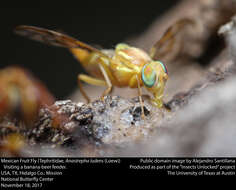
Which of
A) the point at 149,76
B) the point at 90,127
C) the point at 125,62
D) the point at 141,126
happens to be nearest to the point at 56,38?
the point at 125,62

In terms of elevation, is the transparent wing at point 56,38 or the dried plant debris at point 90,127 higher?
the transparent wing at point 56,38

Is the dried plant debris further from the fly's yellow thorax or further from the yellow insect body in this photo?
the fly's yellow thorax

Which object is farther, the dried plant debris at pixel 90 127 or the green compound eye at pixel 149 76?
the green compound eye at pixel 149 76

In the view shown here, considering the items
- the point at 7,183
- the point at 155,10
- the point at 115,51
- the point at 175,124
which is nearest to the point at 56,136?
the point at 7,183

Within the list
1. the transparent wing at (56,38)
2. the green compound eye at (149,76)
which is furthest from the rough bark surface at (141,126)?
the transparent wing at (56,38)

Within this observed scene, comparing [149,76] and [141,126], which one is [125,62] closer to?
[149,76]

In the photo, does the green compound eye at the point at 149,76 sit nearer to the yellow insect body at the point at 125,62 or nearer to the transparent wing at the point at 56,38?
the yellow insect body at the point at 125,62

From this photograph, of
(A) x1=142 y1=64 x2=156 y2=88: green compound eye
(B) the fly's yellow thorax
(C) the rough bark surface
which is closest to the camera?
(C) the rough bark surface

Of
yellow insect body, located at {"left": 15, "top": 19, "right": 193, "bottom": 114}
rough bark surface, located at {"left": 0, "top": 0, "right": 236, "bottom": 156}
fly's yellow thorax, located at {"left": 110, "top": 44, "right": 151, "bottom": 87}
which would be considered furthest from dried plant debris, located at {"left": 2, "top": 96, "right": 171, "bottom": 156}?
fly's yellow thorax, located at {"left": 110, "top": 44, "right": 151, "bottom": 87}
